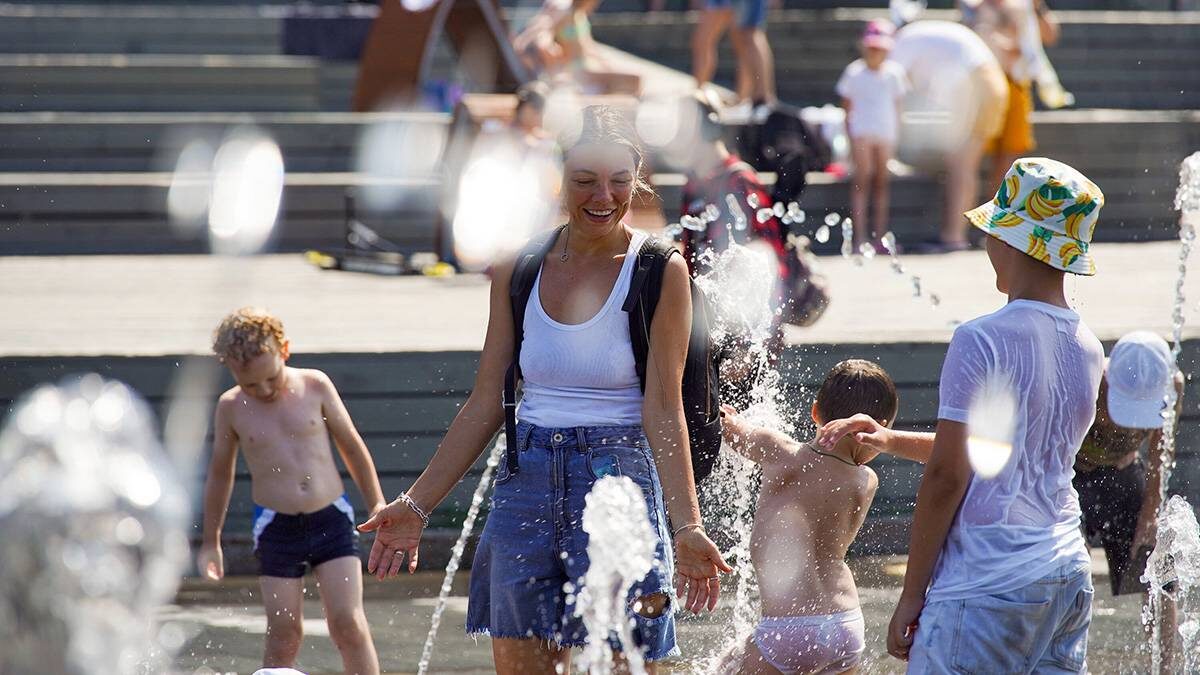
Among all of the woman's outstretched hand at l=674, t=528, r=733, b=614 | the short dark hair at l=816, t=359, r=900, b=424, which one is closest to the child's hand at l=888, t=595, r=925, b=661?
the woman's outstretched hand at l=674, t=528, r=733, b=614

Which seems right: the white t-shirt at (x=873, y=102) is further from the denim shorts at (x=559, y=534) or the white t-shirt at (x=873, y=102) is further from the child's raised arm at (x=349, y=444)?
the denim shorts at (x=559, y=534)

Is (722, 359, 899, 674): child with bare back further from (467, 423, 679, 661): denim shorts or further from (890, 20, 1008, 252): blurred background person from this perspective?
(890, 20, 1008, 252): blurred background person

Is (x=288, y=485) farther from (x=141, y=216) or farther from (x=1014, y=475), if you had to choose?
(x=141, y=216)

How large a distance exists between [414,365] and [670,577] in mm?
3506

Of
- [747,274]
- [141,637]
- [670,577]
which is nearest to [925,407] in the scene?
[747,274]

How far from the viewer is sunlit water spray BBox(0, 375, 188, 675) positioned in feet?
6.77

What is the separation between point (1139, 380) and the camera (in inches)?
207

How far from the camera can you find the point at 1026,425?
3291mm

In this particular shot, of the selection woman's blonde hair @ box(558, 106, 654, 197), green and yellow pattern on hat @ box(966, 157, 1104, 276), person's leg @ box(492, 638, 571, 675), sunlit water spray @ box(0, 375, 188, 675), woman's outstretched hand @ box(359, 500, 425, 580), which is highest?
woman's blonde hair @ box(558, 106, 654, 197)

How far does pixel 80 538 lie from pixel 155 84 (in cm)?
1354

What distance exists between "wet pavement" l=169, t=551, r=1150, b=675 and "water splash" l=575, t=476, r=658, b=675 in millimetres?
1712

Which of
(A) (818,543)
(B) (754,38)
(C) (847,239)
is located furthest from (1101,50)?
(A) (818,543)

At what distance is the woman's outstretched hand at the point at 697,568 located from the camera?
360cm

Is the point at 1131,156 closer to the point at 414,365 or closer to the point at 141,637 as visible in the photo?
the point at 414,365
